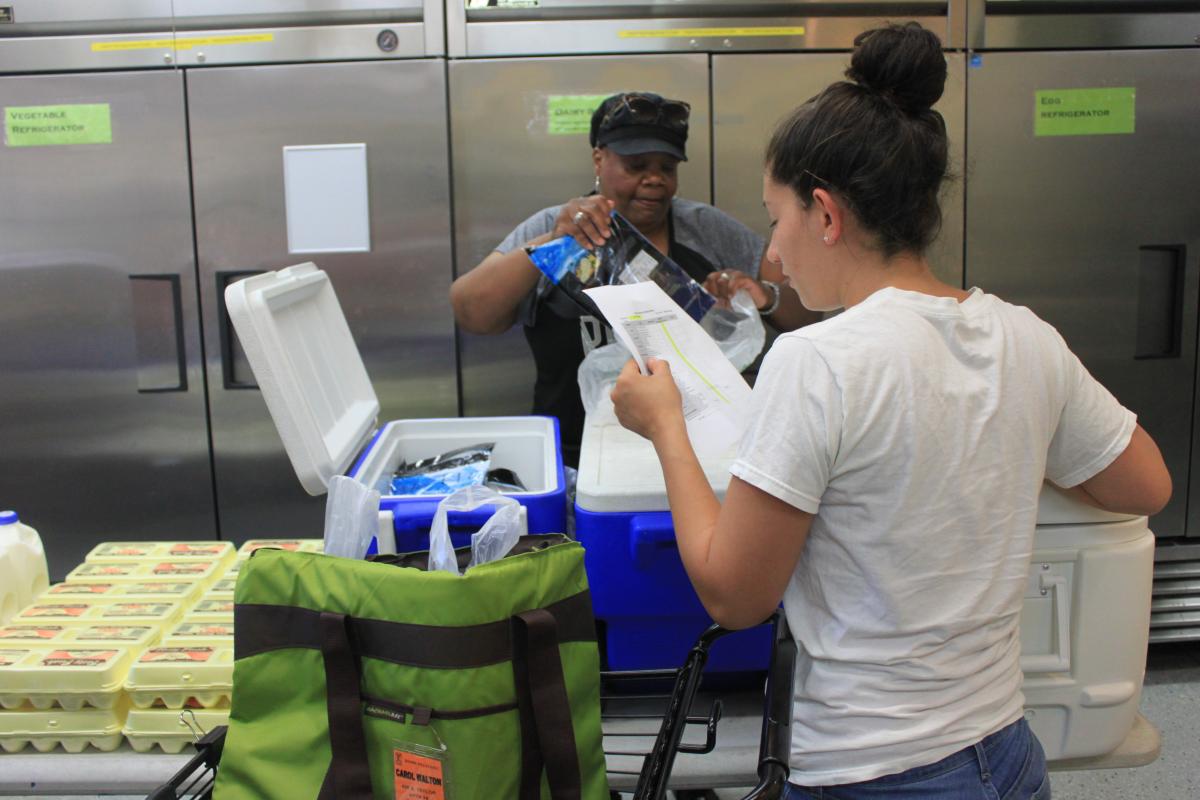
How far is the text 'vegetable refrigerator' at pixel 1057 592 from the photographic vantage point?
1.23m

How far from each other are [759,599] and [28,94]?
276 cm

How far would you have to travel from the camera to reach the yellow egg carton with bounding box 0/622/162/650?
1.41 m

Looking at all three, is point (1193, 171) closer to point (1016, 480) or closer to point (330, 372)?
point (1016, 480)

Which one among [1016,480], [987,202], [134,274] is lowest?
[1016,480]

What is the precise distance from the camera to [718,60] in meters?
2.74

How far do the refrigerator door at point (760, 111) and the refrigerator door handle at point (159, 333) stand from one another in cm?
164

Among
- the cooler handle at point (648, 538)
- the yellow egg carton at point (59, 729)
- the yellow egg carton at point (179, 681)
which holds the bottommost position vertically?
the yellow egg carton at point (59, 729)

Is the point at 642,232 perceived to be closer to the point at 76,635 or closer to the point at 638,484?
the point at 638,484

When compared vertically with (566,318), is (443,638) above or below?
below

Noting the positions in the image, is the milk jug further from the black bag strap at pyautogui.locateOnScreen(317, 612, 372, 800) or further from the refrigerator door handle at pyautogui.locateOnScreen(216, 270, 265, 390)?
the refrigerator door handle at pyautogui.locateOnScreen(216, 270, 265, 390)

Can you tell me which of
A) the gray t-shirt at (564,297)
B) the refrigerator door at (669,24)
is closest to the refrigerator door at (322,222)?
the refrigerator door at (669,24)

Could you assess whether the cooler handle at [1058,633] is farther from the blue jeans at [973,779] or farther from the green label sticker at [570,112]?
the green label sticker at [570,112]

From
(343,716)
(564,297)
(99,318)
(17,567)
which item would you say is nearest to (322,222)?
(99,318)

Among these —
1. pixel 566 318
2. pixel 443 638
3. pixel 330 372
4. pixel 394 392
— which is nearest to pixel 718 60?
pixel 566 318
